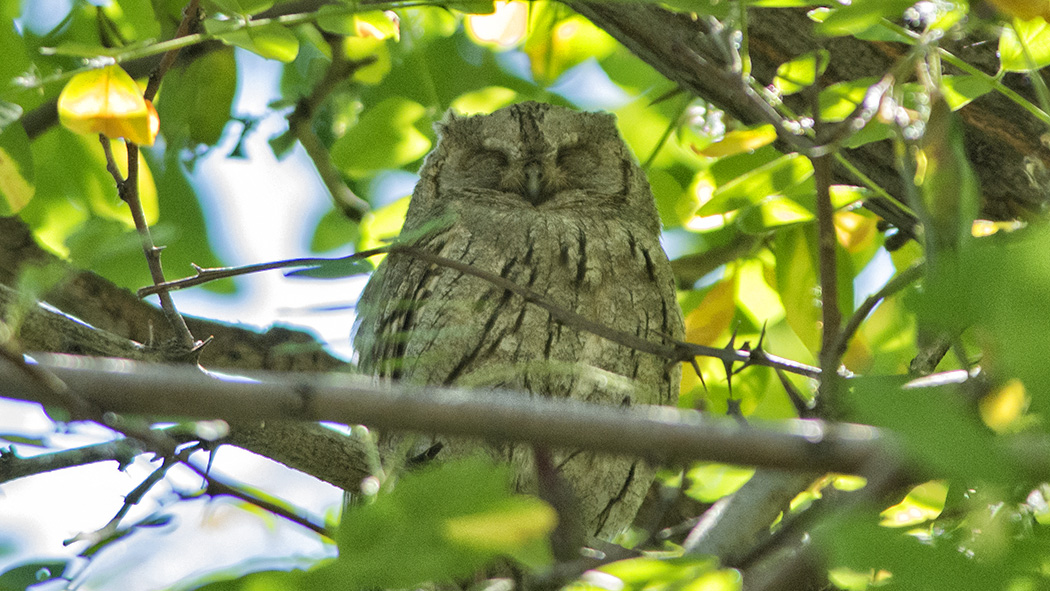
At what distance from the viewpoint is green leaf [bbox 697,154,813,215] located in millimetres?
1656

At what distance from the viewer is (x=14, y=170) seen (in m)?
1.67

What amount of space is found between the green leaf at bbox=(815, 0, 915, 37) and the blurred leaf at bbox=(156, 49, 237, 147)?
5.98ft

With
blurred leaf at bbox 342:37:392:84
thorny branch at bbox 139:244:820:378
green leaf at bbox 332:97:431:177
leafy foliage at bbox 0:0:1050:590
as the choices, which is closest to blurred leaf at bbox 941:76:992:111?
leafy foliage at bbox 0:0:1050:590

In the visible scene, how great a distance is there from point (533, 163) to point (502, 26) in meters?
0.68

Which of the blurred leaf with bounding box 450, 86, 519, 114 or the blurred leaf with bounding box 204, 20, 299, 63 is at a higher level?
the blurred leaf with bounding box 204, 20, 299, 63

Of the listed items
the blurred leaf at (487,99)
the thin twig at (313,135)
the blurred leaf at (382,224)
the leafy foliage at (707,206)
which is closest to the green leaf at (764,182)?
the leafy foliage at (707,206)

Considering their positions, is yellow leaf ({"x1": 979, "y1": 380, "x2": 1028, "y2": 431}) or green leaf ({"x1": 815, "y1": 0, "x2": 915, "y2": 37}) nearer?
yellow leaf ({"x1": 979, "y1": 380, "x2": 1028, "y2": 431})

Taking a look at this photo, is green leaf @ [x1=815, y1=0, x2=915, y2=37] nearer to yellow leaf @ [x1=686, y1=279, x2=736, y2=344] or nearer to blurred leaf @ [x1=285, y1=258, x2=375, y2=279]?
blurred leaf @ [x1=285, y1=258, x2=375, y2=279]

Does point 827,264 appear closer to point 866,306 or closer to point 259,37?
point 866,306

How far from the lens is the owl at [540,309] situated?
2107 millimetres

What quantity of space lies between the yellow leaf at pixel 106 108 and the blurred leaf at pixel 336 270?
0.46 m

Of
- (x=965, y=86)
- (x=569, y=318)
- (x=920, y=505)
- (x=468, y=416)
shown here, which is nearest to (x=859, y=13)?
(x=965, y=86)

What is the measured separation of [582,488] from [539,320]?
43 cm

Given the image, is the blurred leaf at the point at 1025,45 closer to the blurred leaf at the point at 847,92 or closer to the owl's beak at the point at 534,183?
the blurred leaf at the point at 847,92
